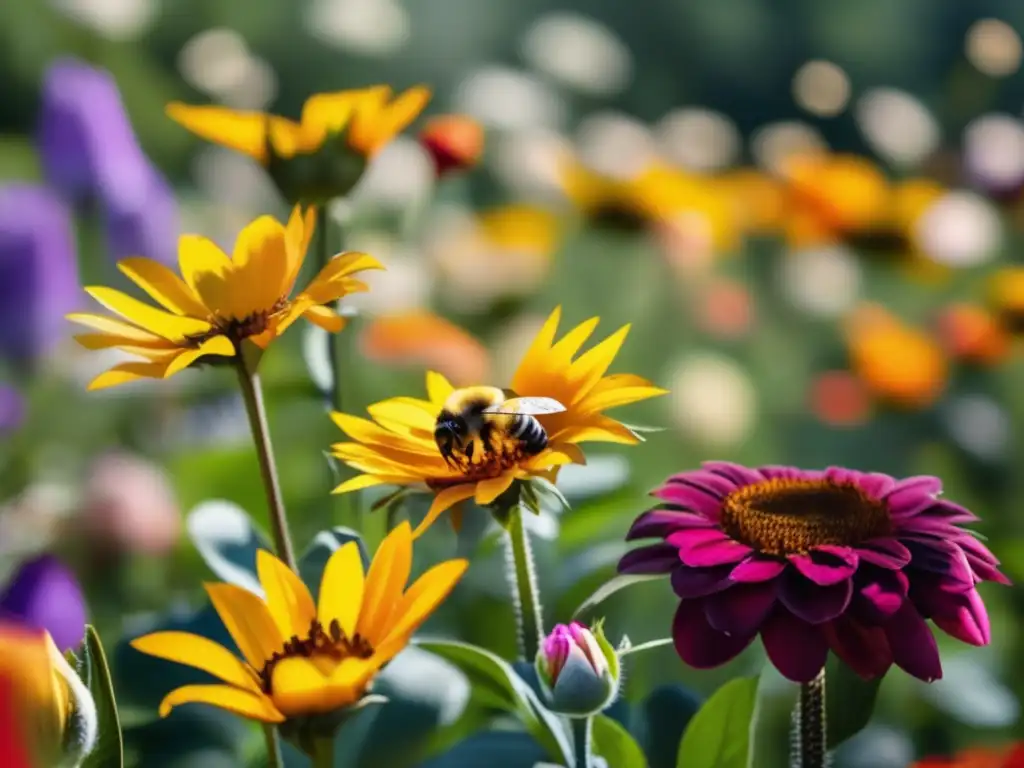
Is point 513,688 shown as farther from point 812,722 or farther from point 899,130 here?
point 899,130

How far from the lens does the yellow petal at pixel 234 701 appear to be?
20cm

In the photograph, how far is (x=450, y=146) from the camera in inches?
16.6

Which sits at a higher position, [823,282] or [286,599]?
[286,599]

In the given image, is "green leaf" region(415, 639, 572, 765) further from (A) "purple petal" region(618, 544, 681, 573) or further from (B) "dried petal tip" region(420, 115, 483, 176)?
(B) "dried petal tip" region(420, 115, 483, 176)

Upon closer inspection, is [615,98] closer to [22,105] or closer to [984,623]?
[22,105]

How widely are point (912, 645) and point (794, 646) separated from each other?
19 mm

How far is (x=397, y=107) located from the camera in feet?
1.02

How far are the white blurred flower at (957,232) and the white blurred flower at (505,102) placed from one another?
0.25m

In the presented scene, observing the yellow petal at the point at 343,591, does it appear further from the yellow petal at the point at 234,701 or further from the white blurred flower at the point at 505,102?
the white blurred flower at the point at 505,102

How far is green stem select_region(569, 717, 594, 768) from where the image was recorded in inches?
9.7

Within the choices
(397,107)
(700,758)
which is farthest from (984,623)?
(397,107)

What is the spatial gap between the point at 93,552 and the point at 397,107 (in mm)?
185

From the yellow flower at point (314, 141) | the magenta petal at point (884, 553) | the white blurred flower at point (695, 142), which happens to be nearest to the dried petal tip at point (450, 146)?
the yellow flower at point (314, 141)

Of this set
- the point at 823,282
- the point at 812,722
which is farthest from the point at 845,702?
the point at 823,282
